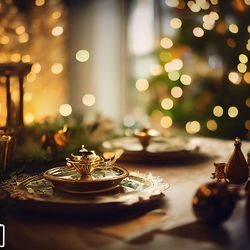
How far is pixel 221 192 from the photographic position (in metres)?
1.08

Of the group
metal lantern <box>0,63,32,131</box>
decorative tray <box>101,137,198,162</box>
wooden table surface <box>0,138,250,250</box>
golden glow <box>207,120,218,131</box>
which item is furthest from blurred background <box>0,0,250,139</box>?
wooden table surface <box>0,138,250,250</box>

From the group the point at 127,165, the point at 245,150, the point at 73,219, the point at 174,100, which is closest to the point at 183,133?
the point at 174,100

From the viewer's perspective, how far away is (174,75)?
3.79 metres

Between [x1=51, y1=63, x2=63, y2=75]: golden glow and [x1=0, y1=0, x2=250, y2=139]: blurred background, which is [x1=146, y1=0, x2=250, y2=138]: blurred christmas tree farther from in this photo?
[x1=51, y1=63, x2=63, y2=75]: golden glow

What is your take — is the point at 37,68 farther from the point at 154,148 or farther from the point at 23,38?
the point at 154,148

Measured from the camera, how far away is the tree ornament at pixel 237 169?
4.54ft

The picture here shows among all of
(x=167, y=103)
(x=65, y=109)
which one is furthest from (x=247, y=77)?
(x=65, y=109)

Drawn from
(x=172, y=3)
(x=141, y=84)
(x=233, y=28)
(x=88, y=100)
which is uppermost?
(x=172, y=3)

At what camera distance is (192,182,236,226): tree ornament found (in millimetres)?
1072

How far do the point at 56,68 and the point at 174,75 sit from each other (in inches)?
35.7

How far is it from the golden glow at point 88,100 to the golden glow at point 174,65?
2.39 ft

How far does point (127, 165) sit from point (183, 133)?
203 centimetres

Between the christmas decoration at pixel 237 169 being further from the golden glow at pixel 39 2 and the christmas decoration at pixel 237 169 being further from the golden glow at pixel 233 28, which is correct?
the golden glow at pixel 39 2

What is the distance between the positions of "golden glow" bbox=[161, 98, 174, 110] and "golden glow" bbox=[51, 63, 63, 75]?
833 mm
